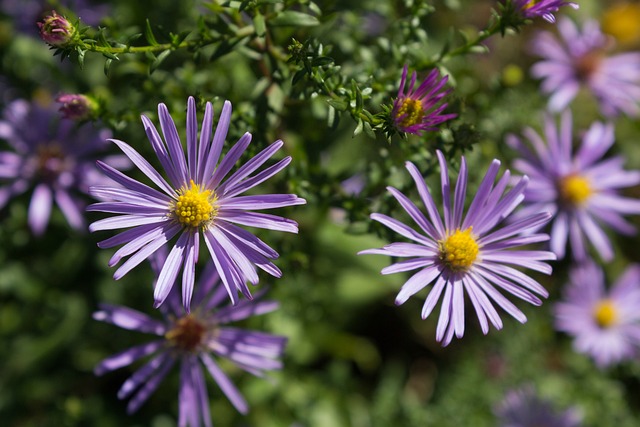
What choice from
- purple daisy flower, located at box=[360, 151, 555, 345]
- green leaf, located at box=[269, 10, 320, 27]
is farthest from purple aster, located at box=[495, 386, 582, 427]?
green leaf, located at box=[269, 10, 320, 27]

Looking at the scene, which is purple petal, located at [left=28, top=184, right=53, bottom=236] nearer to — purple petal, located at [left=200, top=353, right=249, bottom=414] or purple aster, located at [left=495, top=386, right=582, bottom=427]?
purple petal, located at [left=200, top=353, right=249, bottom=414]

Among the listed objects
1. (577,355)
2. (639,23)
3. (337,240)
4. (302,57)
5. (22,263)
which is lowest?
(22,263)

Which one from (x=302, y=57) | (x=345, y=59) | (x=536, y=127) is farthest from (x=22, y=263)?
(x=536, y=127)

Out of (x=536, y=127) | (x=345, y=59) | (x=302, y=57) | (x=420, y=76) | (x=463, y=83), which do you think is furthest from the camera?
(x=536, y=127)

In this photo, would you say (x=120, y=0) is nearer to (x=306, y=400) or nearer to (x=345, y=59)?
(x=345, y=59)

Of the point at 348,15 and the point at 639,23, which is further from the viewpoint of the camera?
the point at 639,23

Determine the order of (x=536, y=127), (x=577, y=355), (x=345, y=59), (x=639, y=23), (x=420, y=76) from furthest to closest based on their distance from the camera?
(x=639, y=23) < (x=577, y=355) < (x=536, y=127) < (x=345, y=59) < (x=420, y=76)

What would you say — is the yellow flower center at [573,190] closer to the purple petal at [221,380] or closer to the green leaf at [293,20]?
the green leaf at [293,20]
